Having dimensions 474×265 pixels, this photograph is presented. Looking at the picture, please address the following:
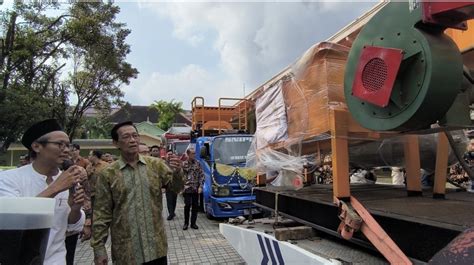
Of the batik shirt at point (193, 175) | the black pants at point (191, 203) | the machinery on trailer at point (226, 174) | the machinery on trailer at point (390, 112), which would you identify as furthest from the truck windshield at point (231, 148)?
the machinery on trailer at point (390, 112)

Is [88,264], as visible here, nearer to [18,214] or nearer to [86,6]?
[18,214]

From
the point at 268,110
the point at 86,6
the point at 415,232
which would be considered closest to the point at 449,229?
the point at 415,232

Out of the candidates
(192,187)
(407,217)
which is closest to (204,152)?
(192,187)

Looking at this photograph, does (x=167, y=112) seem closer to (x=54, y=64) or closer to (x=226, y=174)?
(x=54, y=64)

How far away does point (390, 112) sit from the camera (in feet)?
6.02

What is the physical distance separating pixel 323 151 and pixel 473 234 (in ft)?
7.12

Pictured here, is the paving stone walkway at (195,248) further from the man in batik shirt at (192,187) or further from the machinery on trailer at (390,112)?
the machinery on trailer at (390,112)

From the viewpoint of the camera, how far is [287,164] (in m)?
3.38

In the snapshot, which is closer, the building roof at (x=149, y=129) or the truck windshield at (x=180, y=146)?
the truck windshield at (x=180, y=146)

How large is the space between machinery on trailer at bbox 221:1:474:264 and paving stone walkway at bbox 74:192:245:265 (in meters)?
3.41

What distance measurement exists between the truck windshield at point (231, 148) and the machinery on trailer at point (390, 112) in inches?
249

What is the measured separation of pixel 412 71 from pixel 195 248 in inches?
239

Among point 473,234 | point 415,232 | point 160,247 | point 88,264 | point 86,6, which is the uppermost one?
point 86,6

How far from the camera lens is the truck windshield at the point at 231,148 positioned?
376 inches
